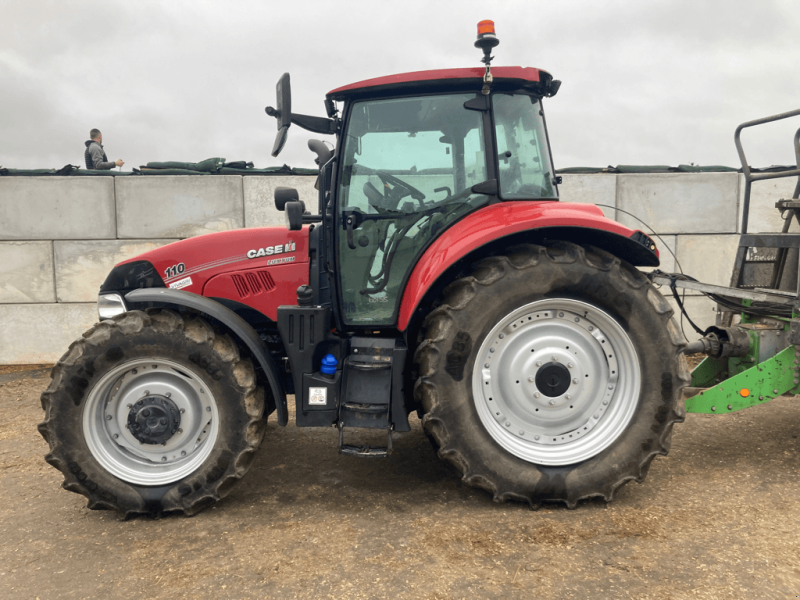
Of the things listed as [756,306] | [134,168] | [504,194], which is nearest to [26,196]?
[134,168]

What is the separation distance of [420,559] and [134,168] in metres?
6.62

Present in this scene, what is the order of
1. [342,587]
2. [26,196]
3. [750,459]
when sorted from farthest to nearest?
[26,196], [750,459], [342,587]

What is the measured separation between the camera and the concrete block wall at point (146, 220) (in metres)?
7.47

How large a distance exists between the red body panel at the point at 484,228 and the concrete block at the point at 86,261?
5.34 meters

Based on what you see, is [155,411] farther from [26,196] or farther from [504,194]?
[26,196]

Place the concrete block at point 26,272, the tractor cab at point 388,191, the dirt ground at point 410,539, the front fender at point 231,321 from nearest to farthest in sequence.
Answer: the dirt ground at point 410,539
the front fender at point 231,321
the tractor cab at point 388,191
the concrete block at point 26,272

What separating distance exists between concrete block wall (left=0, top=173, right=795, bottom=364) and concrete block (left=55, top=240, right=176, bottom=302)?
13 millimetres

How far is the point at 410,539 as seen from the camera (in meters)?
2.88

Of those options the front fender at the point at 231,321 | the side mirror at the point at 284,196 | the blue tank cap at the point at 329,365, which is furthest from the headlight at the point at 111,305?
the blue tank cap at the point at 329,365

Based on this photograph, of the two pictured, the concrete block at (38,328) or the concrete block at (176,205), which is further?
the concrete block at (38,328)

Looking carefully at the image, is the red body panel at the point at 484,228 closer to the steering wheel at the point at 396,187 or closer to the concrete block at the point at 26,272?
the steering wheel at the point at 396,187

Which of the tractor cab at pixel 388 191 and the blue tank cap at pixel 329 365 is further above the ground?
the tractor cab at pixel 388 191

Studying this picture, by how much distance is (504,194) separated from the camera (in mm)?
3316

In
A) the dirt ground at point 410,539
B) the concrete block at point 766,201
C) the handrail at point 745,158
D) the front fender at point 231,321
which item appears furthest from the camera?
the concrete block at point 766,201
